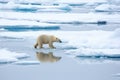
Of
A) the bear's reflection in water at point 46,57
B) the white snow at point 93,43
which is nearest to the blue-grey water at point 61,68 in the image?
the bear's reflection in water at point 46,57

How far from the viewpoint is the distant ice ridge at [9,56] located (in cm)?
699

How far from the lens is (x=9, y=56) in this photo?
7316mm

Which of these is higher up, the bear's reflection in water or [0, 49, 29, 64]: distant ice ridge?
[0, 49, 29, 64]: distant ice ridge

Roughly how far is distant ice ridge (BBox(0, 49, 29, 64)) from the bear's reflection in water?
0.25m

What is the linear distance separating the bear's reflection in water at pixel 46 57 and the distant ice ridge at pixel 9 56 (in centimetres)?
25

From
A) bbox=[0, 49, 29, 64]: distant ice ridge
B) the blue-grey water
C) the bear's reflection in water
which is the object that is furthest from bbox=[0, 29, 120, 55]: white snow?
bbox=[0, 49, 29, 64]: distant ice ridge

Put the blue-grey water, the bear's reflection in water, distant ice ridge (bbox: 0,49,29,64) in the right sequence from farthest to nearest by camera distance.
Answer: the bear's reflection in water < distant ice ridge (bbox: 0,49,29,64) < the blue-grey water

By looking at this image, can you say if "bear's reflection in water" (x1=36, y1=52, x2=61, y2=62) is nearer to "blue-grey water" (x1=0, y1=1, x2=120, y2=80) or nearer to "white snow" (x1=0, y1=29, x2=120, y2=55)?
"blue-grey water" (x1=0, y1=1, x2=120, y2=80)

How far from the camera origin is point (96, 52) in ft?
24.6

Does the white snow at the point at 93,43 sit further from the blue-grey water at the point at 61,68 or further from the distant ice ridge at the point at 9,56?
the distant ice ridge at the point at 9,56

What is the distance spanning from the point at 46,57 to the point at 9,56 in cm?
66

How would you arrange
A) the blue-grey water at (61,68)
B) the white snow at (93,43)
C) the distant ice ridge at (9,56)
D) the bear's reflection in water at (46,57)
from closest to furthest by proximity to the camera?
the blue-grey water at (61,68) → the distant ice ridge at (9,56) → the bear's reflection in water at (46,57) → the white snow at (93,43)

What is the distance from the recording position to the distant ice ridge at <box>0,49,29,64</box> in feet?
22.9

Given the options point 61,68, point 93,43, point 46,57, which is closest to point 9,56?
point 46,57
